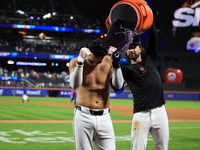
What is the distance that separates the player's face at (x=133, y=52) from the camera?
16.8ft

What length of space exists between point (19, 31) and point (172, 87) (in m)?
29.2

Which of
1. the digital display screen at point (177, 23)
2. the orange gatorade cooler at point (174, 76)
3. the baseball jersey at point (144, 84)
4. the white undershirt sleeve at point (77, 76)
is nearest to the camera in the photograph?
the white undershirt sleeve at point (77, 76)

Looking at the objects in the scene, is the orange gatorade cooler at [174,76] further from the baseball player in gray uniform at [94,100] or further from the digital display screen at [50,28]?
the baseball player in gray uniform at [94,100]

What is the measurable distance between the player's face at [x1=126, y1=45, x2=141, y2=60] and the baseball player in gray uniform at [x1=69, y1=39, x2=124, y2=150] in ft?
1.71

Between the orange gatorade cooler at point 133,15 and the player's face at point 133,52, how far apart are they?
416 millimetres

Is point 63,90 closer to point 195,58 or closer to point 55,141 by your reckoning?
point 195,58

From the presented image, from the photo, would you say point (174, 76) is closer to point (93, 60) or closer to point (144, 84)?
point (144, 84)

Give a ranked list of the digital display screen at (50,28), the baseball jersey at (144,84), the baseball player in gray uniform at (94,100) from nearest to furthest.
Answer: the baseball player in gray uniform at (94,100)
the baseball jersey at (144,84)
the digital display screen at (50,28)

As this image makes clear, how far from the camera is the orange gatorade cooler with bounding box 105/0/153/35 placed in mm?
4570

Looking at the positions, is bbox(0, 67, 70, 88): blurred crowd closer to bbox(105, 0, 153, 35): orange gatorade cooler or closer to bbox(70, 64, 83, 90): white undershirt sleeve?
bbox(105, 0, 153, 35): orange gatorade cooler

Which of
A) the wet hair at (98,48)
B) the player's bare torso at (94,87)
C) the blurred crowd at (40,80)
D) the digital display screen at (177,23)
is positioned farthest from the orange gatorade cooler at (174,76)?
the wet hair at (98,48)

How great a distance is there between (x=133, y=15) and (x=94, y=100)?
4.19 ft

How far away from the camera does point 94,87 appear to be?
4629mm

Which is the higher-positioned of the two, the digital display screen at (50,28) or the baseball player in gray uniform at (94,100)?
the digital display screen at (50,28)
